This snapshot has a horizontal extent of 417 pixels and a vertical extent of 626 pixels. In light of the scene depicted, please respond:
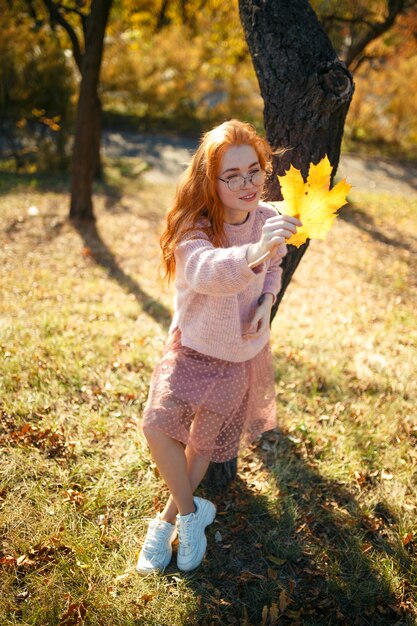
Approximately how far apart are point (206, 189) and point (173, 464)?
3.61 ft

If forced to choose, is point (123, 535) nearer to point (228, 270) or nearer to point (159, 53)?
point (228, 270)

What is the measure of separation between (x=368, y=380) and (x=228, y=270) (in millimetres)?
2210

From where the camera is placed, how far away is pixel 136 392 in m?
3.19

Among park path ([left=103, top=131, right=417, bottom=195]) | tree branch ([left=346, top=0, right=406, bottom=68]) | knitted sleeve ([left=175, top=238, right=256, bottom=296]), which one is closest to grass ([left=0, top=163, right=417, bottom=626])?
knitted sleeve ([left=175, top=238, right=256, bottom=296])

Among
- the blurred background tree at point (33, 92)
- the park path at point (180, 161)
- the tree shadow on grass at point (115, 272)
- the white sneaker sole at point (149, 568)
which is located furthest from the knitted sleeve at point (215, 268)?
the park path at point (180, 161)

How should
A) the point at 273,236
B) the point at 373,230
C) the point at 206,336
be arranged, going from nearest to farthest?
the point at 273,236 < the point at 206,336 < the point at 373,230

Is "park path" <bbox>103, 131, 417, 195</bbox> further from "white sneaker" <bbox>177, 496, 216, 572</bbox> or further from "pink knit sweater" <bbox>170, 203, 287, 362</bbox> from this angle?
"white sneaker" <bbox>177, 496, 216, 572</bbox>

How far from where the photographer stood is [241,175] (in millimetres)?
1855

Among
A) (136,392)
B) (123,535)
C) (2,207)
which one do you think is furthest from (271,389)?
(2,207)

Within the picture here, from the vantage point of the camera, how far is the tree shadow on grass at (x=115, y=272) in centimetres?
437

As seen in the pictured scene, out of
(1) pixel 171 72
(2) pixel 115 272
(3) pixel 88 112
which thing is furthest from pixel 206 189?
(1) pixel 171 72

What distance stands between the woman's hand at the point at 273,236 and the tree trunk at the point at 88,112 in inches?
195

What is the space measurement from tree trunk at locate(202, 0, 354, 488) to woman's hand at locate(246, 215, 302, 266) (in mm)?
842

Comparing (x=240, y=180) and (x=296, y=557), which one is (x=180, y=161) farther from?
(x=296, y=557)
